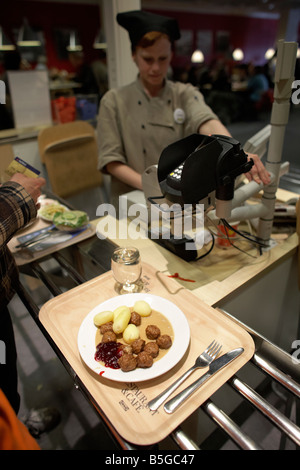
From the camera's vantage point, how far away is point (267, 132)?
124cm

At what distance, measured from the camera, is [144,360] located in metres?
0.71

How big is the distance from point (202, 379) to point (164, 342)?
0.39ft

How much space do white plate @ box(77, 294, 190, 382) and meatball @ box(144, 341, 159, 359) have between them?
19mm

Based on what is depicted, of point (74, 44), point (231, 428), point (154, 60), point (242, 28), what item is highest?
point (242, 28)

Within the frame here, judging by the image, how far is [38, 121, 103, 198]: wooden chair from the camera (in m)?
2.23

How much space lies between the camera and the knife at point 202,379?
64 cm

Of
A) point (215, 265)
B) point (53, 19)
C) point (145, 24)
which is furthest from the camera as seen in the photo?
point (53, 19)

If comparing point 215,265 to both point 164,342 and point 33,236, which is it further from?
point 33,236

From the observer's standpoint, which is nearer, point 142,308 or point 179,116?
point 142,308

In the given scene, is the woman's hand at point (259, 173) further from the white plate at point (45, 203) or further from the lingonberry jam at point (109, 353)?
the white plate at point (45, 203)

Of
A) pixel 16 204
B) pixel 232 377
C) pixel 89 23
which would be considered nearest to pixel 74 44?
pixel 89 23

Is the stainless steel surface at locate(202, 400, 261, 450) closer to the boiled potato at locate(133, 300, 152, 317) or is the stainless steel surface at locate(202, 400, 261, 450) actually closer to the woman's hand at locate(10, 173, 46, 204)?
the boiled potato at locate(133, 300, 152, 317)
